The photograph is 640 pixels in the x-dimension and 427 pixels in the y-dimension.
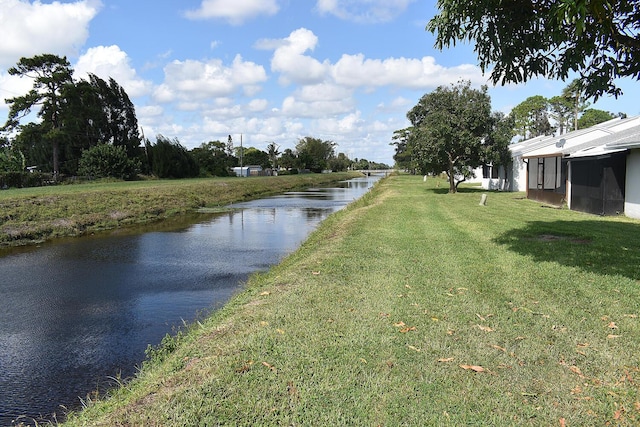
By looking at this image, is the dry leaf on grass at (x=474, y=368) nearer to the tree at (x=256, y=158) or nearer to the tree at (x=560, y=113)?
the tree at (x=560, y=113)

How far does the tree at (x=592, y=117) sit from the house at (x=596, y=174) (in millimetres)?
47863

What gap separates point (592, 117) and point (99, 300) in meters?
75.1

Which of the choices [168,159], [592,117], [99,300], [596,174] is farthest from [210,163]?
[99,300]

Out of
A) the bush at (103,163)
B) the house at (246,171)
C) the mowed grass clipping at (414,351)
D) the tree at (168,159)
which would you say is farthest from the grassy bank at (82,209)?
the house at (246,171)

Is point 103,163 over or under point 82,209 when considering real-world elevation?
over

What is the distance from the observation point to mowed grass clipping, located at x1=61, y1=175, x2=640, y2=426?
343 cm

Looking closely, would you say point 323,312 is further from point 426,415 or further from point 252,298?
point 426,415

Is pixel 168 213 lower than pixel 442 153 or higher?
lower

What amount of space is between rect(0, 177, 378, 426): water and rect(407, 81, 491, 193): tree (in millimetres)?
12737

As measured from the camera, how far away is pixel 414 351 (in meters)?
4.40

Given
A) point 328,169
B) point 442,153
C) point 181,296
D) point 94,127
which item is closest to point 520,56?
point 181,296

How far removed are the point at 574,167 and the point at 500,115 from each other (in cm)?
1263

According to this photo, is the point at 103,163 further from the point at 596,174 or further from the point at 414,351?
the point at 414,351

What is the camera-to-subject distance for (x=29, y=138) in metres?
48.6
